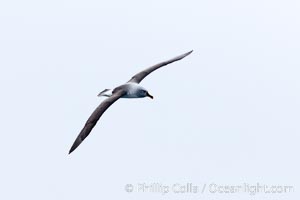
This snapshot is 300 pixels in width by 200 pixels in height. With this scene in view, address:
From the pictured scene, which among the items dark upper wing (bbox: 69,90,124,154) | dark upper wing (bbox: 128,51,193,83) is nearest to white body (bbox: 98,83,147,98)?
dark upper wing (bbox: 128,51,193,83)

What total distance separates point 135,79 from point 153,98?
182 centimetres

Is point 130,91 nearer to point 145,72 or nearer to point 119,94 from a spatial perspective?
point 119,94

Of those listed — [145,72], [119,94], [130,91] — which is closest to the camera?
[119,94]

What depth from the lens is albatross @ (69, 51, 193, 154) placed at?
24641 mm

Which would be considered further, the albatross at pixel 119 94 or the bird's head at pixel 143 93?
the bird's head at pixel 143 93

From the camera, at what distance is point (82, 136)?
2459 cm

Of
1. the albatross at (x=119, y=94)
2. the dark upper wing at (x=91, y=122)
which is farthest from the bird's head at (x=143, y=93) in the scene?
the dark upper wing at (x=91, y=122)

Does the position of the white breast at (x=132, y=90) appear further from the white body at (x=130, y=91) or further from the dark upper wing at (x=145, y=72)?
the dark upper wing at (x=145, y=72)

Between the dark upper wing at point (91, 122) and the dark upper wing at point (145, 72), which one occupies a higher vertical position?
the dark upper wing at point (145, 72)

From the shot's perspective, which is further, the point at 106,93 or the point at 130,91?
the point at 106,93

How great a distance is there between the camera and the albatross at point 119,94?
80.8 feet

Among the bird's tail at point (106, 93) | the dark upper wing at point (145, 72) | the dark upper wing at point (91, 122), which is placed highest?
the dark upper wing at point (145, 72)

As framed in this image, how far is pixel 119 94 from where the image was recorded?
26609 millimetres

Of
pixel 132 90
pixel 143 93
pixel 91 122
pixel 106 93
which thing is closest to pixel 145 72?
pixel 143 93
